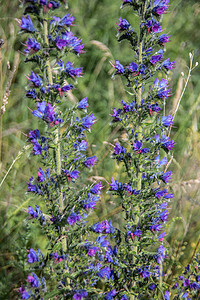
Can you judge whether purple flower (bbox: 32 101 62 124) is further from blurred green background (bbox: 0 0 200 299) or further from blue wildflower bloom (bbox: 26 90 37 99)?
blurred green background (bbox: 0 0 200 299)

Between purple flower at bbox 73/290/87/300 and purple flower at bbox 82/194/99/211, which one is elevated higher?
purple flower at bbox 82/194/99/211

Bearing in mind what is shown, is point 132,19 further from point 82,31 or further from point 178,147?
point 178,147

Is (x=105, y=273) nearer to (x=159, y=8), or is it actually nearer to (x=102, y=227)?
(x=102, y=227)

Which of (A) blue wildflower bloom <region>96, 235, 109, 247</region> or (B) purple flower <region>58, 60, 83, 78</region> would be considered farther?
(A) blue wildflower bloom <region>96, 235, 109, 247</region>

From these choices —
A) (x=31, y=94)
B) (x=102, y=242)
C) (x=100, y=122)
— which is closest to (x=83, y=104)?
(x=31, y=94)

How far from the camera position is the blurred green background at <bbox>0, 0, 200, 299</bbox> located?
3.50 metres

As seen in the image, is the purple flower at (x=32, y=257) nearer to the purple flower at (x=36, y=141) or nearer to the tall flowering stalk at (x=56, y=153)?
the tall flowering stalk at (x=56, y=153)

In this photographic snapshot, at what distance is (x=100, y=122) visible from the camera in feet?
16.1

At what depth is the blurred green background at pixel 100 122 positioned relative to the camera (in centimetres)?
350

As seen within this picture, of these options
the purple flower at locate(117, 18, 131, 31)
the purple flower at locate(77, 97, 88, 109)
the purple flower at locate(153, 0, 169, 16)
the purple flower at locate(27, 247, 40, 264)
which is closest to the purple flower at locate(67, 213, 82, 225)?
the purple flower at locate(27, 247, 40, 264)

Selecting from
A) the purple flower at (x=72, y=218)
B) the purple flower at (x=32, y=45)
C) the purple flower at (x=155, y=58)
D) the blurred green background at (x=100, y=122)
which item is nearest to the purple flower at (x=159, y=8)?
the purple flower at (x=155, y=58)

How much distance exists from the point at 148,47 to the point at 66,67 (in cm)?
56

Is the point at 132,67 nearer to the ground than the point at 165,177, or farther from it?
farther from it

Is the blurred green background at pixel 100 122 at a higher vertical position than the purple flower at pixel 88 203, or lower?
higher
